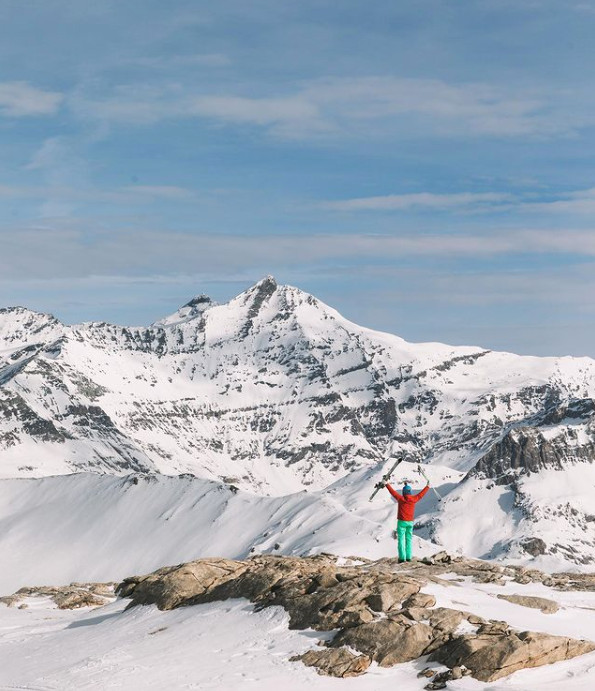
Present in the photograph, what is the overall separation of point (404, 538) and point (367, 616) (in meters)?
13.3

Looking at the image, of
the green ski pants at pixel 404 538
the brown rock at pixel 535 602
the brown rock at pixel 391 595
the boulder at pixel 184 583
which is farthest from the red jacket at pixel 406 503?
the brown rock at pixel 391 595

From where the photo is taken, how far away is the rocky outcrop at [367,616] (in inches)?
1043

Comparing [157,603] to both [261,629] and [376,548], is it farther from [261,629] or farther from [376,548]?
[376,548]

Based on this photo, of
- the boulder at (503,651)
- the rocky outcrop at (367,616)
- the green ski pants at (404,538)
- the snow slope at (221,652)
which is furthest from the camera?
the green ski pants at (404,538)

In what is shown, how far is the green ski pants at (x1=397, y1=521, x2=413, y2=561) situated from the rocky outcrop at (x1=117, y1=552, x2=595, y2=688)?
87.3 inches

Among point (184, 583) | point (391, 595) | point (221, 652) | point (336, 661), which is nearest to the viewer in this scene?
point (336, 661)

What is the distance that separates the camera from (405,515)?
40000 mm

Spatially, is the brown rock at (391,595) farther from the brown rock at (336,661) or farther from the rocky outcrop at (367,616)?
the brown rock at (336,661)

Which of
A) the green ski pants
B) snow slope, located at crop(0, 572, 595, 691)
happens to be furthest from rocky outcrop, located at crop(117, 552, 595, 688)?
the green ski pants

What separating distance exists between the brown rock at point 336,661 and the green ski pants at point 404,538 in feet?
42.6

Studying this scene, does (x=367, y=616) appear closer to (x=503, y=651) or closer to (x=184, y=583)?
(x=503, y=651)

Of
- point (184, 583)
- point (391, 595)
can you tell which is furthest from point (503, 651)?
point (184, 583)

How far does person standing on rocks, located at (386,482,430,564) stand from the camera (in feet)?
128

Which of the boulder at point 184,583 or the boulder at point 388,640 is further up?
the boulder at point 184,583
